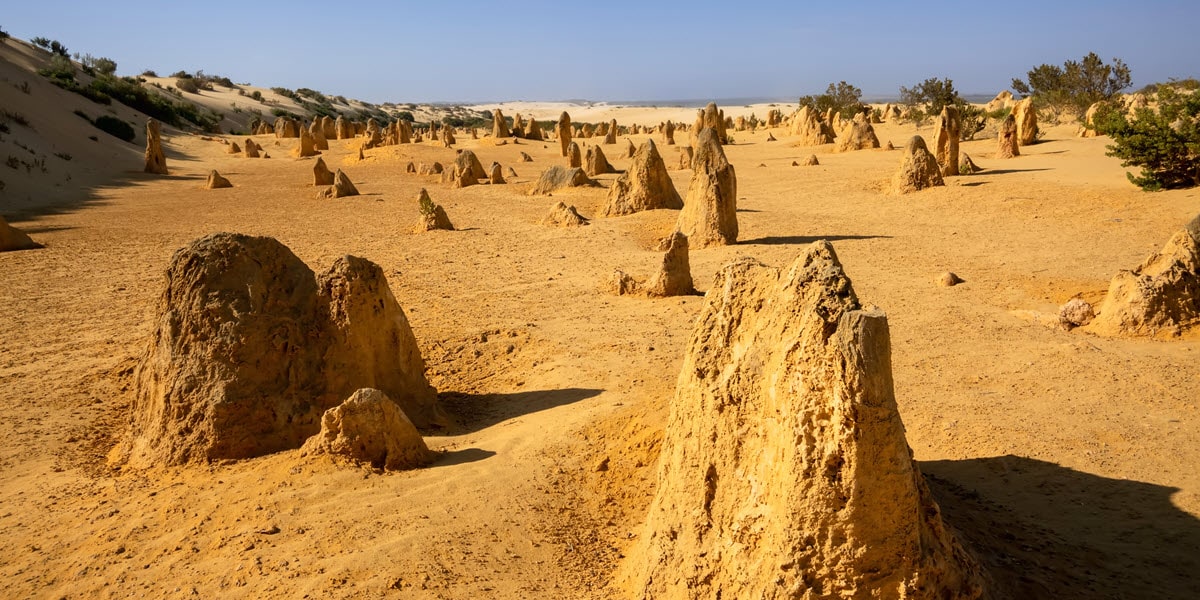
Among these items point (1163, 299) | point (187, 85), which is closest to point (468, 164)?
point (1163, 299)

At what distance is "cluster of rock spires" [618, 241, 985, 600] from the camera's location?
10.4 ft

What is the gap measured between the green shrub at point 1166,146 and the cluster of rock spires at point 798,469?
14.1 m

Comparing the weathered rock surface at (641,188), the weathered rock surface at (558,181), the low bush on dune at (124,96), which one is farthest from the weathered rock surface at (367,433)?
the low bush on dune at (124,96)

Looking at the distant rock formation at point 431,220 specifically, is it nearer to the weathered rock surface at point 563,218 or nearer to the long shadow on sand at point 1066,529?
the weathered rock surface at point 563,218

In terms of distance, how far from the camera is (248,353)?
5.70 metres

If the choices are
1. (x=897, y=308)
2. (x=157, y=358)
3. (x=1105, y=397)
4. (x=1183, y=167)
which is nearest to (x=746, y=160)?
(x=1183, y=167)

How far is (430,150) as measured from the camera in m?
29.9

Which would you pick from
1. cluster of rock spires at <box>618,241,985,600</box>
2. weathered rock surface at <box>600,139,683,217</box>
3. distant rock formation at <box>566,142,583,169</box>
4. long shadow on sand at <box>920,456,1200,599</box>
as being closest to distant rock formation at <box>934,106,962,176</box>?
weathered rock surface at <box>600,139,683,217</box>

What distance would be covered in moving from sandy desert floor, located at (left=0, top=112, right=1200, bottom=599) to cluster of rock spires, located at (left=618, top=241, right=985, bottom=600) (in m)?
0.73

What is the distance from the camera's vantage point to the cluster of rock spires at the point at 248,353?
556cm

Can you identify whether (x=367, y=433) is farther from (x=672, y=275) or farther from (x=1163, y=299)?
(x=1163, y=299)

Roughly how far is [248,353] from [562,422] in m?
2.23

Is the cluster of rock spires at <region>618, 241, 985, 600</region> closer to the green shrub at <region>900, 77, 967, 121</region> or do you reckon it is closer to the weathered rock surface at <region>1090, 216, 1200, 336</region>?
the weathered rock surface at <region>1090, 216, 1200, 336</region>

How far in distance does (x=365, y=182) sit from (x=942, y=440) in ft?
64.8
